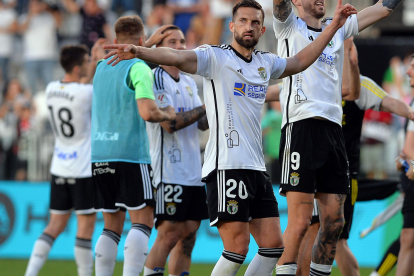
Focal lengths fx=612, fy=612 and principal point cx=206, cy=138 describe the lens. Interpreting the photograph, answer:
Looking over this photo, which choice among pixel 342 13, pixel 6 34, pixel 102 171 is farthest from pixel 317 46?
pixel 6 34

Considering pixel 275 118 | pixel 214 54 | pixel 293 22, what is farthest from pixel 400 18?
pixel 214 54

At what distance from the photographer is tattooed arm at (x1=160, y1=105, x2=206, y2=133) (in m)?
6.10

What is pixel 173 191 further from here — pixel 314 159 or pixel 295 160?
pixel 314 159

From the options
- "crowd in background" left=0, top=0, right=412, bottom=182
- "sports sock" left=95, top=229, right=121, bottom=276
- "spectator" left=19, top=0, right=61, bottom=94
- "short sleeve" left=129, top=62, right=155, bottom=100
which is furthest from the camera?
"spectator" left=19, top=0, right=61, bottom=94

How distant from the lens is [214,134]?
16.3 feet

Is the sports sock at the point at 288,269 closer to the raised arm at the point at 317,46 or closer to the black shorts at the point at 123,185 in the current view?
the black shorts at the point at 123,185

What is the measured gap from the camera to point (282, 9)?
538 cm

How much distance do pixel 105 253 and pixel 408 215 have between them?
325cm

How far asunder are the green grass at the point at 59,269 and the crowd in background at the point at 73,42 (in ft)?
8.63

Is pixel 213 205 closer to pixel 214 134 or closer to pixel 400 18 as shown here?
pixel 214 134

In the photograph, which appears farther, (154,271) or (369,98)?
(369,98)

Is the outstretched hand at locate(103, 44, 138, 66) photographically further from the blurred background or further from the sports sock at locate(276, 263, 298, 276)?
the blurred background

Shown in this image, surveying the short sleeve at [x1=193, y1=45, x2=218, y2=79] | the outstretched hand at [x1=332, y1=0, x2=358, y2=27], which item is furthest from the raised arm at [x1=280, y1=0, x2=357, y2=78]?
the short sleeve at [x1=193, y1=45, x2=218, y2=79]

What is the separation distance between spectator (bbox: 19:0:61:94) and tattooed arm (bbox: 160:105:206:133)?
9.37 m
